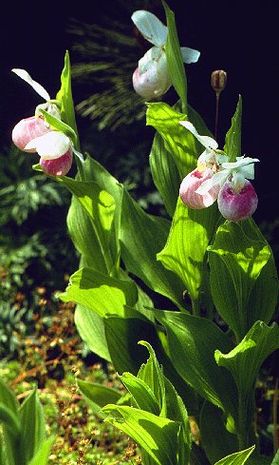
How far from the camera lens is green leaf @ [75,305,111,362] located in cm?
218

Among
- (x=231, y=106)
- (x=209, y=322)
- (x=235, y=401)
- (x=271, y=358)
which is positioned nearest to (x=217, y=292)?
(x=209, y=322)

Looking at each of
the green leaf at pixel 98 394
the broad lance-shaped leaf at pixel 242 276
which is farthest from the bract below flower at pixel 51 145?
the green leaf at pixel 98 394

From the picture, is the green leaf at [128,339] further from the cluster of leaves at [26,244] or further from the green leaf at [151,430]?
the cluster of leaves at [26,244]

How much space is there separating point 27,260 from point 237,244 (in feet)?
3.96

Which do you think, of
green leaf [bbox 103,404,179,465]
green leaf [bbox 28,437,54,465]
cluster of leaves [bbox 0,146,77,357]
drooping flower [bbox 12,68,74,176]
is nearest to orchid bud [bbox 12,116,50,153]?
drooping flower [bbox 12,68,74,176]

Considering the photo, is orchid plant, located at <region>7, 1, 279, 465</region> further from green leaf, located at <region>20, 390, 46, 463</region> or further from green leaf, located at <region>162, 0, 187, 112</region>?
green leaf, located at <region>20, 390, 46, 463</region>

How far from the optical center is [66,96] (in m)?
1.93

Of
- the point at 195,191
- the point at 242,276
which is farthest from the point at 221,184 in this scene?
the point at 242,276

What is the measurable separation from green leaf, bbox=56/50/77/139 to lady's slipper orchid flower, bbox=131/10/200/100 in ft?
0.43

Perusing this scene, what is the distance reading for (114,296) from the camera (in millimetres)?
1994

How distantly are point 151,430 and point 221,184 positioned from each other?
0.43 metres

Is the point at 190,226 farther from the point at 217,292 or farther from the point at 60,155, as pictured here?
the point at 60,155

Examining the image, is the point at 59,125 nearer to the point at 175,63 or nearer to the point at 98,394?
the point at 175,63

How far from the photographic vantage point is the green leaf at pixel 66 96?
1.91 meters
